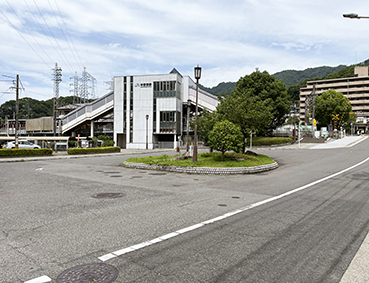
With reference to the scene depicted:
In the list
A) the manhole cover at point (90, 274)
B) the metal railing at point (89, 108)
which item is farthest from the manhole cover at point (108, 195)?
the metal railing at point (89, 108)

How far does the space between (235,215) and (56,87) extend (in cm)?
7389

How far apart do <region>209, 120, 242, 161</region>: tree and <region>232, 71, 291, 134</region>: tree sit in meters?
31.5

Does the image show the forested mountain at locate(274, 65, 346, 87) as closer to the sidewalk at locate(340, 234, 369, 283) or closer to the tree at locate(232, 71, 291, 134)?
the tree at locate(232, 71, 291, 134)

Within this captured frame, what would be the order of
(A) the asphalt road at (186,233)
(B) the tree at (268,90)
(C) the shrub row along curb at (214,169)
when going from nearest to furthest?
(A) the asphalt road at (186,233) → (C) the shrub row along curb at (214,169) → (B) the tree at (268,90)

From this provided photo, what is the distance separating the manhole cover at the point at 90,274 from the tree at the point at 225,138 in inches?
534

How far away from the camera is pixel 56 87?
6988 centimetres

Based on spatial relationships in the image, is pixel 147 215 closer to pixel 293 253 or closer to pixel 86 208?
pixel 86 208

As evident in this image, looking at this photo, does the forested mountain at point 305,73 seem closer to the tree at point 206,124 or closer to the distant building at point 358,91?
the distant building at point 358,91

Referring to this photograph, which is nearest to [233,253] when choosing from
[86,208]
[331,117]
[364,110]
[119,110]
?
[86,208]

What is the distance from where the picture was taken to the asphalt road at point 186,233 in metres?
3.81

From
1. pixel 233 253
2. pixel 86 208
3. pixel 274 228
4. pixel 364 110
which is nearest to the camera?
pixel 233 253

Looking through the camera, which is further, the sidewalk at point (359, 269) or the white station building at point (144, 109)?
the white station building at point (144, 109)

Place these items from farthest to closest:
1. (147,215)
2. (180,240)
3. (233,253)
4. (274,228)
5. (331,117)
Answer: (331,117), (147,215), (274,228), (180,240), (233,253)

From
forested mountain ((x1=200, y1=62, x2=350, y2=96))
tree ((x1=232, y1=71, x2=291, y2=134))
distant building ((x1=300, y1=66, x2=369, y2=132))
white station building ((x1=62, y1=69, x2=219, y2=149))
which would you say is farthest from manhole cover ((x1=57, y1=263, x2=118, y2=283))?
forested mountain ((x1=200, y1=62, x2=350, y2=96))
